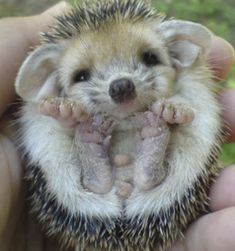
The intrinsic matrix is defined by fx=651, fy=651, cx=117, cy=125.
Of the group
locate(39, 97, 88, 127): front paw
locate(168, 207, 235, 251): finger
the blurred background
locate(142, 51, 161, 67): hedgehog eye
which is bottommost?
the blurred background

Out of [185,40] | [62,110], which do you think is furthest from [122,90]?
[185,40]

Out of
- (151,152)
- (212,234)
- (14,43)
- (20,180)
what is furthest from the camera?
(14,43)

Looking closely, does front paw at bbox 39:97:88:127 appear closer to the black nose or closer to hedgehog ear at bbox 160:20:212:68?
the black nose

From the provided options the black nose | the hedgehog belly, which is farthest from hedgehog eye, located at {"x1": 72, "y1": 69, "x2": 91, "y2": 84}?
the hedgehog belly

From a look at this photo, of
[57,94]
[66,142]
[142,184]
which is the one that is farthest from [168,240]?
[57,94]

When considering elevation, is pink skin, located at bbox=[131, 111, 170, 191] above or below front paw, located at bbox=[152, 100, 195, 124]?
below

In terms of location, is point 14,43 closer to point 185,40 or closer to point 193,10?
point 185,40

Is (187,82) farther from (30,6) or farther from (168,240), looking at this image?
(30,6)
